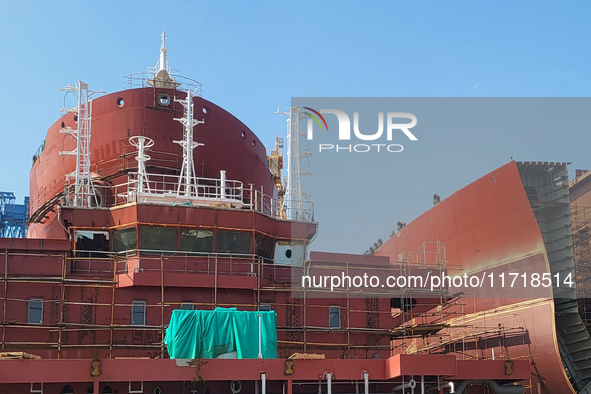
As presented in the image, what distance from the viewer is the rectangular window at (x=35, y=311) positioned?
22219 mm

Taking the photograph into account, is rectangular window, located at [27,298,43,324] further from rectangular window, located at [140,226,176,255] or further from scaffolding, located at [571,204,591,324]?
scaffolding, located at [571,204,591,324]

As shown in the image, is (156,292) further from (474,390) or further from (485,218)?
(485,218)

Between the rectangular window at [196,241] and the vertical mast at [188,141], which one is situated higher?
the vertical mast at [188,141]

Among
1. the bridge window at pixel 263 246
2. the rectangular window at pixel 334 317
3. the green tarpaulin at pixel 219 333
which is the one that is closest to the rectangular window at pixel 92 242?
the green tarpaulin at pixel 219 333

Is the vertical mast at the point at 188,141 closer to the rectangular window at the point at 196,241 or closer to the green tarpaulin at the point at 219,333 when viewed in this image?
the rectangular window at the point at 196,241

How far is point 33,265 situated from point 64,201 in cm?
493

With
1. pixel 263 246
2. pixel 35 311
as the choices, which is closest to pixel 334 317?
pixel 263 246

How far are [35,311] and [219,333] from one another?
6.28m

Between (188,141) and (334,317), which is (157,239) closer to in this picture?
(188,141)

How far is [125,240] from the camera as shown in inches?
949

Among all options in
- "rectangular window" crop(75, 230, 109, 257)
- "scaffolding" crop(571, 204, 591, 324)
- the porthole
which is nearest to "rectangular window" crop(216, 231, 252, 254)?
"rectangular window" crop(75, 230, 109, 257)

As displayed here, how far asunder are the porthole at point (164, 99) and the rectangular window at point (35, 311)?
10258mm

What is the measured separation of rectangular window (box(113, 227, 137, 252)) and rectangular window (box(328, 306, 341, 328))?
7.44 metres

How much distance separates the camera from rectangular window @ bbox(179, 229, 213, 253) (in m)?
24.2
